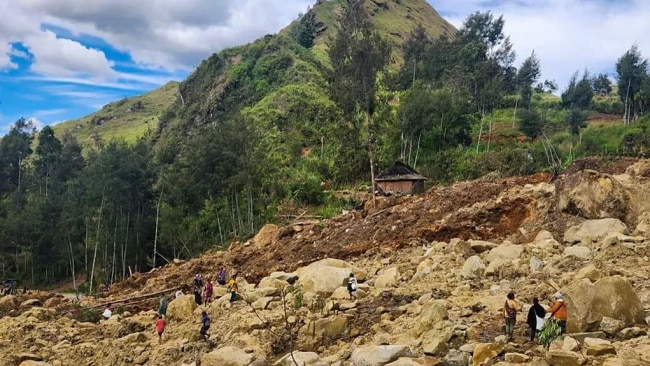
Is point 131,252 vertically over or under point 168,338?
under

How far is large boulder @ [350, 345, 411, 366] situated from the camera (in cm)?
819

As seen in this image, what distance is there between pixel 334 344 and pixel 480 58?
2092 inches

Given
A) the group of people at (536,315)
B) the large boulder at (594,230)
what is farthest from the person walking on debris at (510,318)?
the large boulder at (594,230)

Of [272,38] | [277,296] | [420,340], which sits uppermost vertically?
[272,38]

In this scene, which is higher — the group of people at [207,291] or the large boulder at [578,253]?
the large boulder at [578,253]

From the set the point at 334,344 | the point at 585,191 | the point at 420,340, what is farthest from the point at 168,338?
the point at 585,191

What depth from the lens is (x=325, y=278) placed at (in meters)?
13.9

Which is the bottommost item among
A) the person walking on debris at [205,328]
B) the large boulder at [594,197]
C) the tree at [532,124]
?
the person walking on debris at [205,328]

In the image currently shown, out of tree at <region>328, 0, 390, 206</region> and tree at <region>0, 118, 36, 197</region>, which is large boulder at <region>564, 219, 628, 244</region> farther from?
tree at <region>0, 118, 36, 197</region>

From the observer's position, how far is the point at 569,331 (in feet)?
27.0

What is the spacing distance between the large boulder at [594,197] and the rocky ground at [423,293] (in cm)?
3

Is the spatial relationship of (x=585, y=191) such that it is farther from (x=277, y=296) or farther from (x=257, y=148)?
(x=257, y=148)

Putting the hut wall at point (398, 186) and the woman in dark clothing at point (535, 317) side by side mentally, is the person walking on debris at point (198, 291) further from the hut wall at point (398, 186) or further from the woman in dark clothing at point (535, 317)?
the hut wall at point (398, 186)

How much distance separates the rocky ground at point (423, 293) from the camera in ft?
26.9
